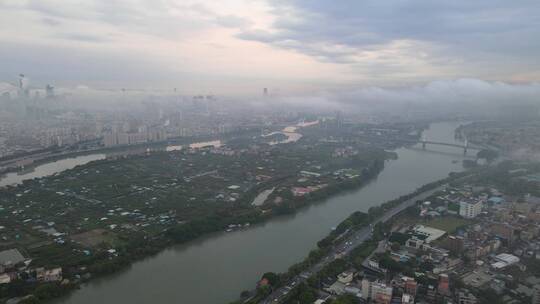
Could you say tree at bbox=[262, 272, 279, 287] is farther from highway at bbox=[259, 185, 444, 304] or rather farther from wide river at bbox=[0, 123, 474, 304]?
wide river at bbox=[0, 123, 474, 304]

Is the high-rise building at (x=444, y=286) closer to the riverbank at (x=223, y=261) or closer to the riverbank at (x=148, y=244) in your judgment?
the riverbank at (x=223, y=261)

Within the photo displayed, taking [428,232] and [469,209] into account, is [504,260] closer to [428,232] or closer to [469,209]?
[428,232]

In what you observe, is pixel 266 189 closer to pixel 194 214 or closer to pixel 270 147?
pixel 194 214

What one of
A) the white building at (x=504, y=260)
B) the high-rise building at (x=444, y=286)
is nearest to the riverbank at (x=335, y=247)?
the high-rise building at (x=444, y=286)

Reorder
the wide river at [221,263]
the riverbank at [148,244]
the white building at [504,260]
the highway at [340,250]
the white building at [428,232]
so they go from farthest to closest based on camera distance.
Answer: the white building at [428,232], the white building at [504,260], the riverbank at [148,244], the wide river at [221,263], the highway at [340,250]

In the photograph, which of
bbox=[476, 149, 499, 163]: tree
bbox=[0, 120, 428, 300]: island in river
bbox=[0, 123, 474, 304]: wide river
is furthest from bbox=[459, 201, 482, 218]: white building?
Result: bbox=[476, 149, 499, 163]: tree

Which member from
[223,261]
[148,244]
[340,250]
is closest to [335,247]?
[340,250]
